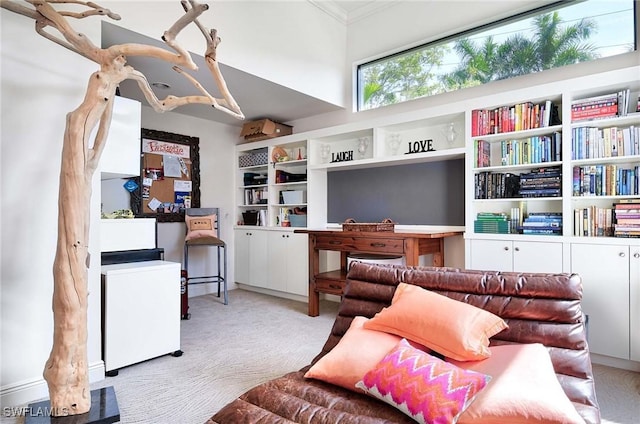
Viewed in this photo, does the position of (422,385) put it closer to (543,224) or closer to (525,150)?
(543,224)

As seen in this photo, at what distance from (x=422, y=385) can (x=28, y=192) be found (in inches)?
91.6

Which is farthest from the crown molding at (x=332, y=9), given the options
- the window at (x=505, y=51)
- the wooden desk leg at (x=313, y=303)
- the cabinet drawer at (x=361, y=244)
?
the wooden desk leg at (x=313, y=303)

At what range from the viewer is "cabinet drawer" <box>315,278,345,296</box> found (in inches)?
145

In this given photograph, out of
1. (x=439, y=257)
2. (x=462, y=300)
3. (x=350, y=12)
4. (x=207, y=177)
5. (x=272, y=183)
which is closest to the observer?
(x=462, y=300)

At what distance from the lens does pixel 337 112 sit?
465 centimetres

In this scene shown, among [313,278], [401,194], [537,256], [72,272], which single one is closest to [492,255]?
[537,256]

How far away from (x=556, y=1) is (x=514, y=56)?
0.50 metres

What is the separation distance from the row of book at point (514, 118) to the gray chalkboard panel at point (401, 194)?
46 cm

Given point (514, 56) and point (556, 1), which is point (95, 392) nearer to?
point (514, 56)

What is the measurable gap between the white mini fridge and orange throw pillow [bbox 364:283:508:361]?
1741 mm

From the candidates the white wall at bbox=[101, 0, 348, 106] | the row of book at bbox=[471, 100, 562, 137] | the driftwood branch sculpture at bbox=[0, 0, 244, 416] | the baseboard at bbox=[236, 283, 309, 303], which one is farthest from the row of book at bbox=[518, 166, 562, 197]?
the baseboard at bbox=[236, 283, 309, 303]

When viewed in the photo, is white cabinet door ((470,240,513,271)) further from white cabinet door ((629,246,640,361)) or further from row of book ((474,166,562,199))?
white cabinet door ((629,246,640,361))

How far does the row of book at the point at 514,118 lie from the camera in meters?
2.96

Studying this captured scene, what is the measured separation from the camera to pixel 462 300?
1717 mm
